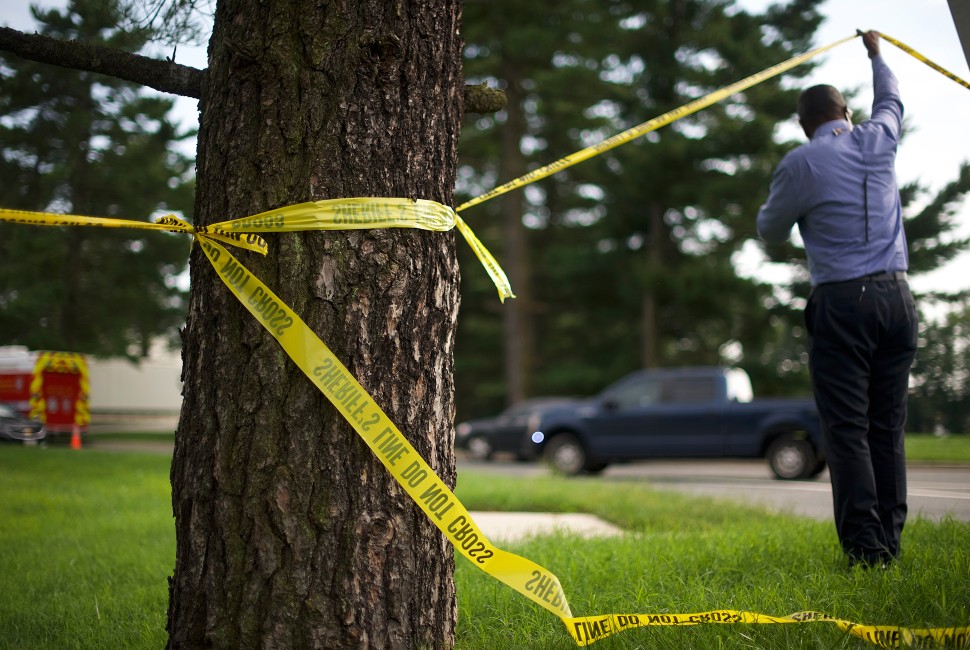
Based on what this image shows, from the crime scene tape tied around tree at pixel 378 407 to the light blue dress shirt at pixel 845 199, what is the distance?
156cm

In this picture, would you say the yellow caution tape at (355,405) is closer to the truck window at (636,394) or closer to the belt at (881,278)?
the belt at (881,278)

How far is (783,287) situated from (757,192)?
2.90 m

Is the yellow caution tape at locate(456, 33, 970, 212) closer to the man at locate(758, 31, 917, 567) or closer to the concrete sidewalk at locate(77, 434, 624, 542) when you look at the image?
Answer: the man at locate(758, 31, 917, 567)

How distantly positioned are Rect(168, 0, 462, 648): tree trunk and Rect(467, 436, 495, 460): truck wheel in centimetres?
1601

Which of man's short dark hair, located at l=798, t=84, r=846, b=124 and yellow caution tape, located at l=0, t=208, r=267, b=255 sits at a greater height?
man's short dark hair, located at l=798, t=84, r=846, b=124

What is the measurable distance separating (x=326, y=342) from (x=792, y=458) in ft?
35.8

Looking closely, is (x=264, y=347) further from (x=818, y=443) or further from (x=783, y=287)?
(x=783, y=287)

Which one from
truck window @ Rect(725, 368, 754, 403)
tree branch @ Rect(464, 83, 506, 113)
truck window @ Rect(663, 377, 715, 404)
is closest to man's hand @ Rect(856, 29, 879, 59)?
tree branch @ Rect(464, 83, 506, 113)

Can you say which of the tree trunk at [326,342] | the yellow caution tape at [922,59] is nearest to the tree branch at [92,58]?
the tree trunk at [326,342]

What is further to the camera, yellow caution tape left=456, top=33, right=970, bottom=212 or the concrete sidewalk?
the concrete sidewalk

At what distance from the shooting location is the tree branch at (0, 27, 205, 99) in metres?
2.94

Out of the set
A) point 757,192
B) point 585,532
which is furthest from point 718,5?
point 585,532

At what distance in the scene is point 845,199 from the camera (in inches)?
140

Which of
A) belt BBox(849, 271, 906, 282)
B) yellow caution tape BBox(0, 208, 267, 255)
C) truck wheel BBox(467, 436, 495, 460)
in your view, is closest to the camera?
yellow caution tape BBox(0, 208, 267, 255)
